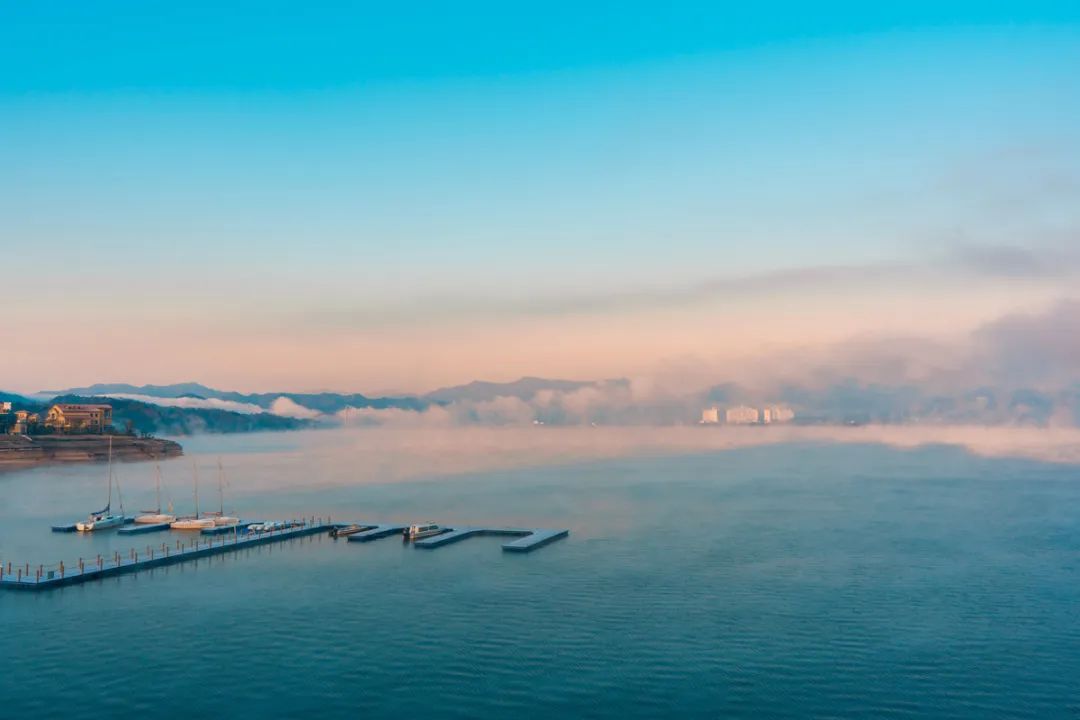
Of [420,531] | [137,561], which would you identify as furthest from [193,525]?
[420,531]

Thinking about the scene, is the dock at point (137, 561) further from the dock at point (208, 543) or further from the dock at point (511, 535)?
the dock at point (511, 535)

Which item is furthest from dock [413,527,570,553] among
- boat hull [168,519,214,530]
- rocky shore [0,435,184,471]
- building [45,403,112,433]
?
building [45,403,112,433]

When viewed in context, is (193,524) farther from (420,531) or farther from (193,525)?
(420,531)

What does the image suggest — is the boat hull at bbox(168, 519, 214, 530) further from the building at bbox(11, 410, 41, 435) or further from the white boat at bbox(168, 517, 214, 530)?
the building at bbox(11, 410, 41, 435)

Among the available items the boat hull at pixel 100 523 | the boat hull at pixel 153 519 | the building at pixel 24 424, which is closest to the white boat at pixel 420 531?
the boat hull at pixel 153 519

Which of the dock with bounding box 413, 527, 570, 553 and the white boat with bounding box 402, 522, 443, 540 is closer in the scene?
the dock with bounding box 413, 527, 570, 553
